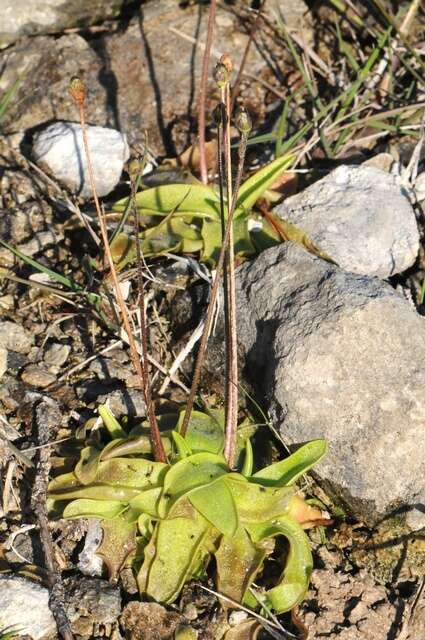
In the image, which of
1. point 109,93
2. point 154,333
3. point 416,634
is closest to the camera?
point 416,634

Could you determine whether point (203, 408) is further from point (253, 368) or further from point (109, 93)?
point (109, 93)

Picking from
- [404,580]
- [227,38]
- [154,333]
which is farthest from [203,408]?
[227,38]

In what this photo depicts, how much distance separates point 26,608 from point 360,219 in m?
2.28

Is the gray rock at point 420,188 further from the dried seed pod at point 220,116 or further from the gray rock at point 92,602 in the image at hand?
the gray rock at point 92,602

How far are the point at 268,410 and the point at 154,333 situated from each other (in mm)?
732

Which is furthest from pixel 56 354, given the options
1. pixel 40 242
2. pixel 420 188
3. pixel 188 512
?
pixel 420 188

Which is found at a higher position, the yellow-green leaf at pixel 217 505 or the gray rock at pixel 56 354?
the yellow-green leaf at pixel 217 505

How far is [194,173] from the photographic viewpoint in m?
4.51

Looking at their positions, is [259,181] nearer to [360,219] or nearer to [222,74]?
[360,219]

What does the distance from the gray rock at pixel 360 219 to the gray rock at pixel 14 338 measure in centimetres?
135

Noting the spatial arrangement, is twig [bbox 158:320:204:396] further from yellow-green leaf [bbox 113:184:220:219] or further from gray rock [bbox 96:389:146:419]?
yellow-green leaf [bbox 113:184:220:219]

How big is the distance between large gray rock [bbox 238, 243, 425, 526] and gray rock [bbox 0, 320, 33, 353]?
102cm

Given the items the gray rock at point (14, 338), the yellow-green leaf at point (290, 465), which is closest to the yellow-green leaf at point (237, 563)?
the yellow-green leaf at point (290, 465)

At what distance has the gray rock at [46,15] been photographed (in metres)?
5.00
